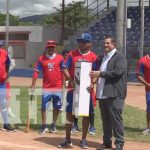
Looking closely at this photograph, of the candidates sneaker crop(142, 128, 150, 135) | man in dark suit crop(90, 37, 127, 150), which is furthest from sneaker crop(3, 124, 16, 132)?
man in dark suit crop(90, 37, 127, 150)

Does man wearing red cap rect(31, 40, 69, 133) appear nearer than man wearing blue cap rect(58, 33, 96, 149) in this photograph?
No

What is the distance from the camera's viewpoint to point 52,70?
1008 centimetres

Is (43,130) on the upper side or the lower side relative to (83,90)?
lower

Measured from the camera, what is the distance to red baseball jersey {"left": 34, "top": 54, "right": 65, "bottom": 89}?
1006cm

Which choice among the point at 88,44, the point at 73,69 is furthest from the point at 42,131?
the point at 88,44

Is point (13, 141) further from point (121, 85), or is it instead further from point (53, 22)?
point (53, 22)

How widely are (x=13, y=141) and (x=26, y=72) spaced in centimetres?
2713

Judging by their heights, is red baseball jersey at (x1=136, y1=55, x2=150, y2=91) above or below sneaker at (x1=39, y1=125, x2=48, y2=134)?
above

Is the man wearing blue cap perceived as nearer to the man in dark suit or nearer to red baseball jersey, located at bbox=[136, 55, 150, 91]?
the man in dark suit

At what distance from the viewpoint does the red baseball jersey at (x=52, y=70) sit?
1006 centimetres

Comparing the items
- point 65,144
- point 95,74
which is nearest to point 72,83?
point 95,74

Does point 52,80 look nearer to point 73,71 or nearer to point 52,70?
point 52,70

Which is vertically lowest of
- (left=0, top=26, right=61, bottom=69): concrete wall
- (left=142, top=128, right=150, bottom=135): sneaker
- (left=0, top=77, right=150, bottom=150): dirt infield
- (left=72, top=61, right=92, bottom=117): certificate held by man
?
(left=0, top=77, right=150, bottom=150): dirt infield

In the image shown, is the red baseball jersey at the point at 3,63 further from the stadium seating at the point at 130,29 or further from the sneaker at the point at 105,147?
the stadium seating at the point at 130,29
